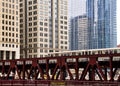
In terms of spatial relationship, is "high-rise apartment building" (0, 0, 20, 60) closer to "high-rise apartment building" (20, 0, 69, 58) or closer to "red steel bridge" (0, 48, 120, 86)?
"high-rise apartment building" (20, 0, 69, 58)

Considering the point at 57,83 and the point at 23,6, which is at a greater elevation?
the point at 23,6

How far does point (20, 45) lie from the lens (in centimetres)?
17125

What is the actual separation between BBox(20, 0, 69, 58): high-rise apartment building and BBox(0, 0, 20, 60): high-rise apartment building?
1078cm

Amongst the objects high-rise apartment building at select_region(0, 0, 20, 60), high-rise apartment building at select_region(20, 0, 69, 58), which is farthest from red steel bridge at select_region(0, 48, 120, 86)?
high-rise apartment building at select_region(20, 0, 69, 58)

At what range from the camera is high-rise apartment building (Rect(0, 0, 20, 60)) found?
151875mm

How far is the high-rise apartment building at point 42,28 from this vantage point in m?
169

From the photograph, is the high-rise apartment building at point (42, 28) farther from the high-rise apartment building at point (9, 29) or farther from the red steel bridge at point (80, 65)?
the red steel bridge at point (80, 65)

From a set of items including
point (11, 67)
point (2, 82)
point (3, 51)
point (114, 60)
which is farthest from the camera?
point (3, 51)

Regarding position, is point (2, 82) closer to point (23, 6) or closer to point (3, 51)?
point (3, 51)

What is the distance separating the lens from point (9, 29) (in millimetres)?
157875

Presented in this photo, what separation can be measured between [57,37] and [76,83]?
12865 cm

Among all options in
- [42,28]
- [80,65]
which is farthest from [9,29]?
[80,65]

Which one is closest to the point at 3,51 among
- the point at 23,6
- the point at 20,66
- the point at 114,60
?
the point at 23,6

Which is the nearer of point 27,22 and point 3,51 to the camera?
point 3,51
